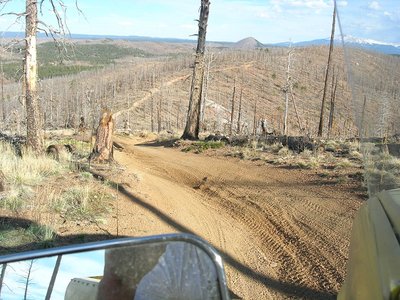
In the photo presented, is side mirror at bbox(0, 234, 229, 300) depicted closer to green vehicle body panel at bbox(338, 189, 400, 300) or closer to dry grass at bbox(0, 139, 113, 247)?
green vehicle body panel at bbox(338, 189, 400, 300)

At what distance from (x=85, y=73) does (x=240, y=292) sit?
129 meters

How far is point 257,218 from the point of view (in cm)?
774

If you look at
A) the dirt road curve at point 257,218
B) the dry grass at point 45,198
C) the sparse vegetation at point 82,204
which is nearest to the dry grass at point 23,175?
the dry grass at point 45,198

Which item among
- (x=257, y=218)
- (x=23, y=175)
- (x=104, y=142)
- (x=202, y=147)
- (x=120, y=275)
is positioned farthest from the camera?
(x=202, y=147)

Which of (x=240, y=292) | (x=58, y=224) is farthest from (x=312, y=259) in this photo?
(x=58, y=224)

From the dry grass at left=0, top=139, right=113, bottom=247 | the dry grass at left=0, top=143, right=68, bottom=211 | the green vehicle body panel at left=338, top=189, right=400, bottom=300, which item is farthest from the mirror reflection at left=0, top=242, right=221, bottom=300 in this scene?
the dry grass at left=0, top=143, right=68, bottom=211

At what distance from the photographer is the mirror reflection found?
1.64 metres

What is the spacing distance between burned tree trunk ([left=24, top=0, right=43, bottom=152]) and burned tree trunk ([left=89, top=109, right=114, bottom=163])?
165 cm

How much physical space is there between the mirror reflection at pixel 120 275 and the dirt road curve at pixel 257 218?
375cm

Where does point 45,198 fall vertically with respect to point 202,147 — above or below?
above

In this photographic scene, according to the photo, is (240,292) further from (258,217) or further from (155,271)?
(155,271)

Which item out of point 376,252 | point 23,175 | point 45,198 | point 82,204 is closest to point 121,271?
point 376,252

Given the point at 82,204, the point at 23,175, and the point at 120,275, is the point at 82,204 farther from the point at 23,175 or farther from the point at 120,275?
the point at 120,275

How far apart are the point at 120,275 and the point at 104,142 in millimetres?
9161
